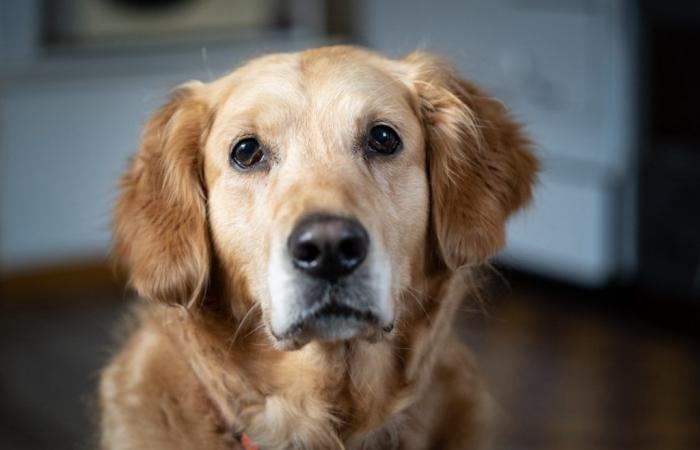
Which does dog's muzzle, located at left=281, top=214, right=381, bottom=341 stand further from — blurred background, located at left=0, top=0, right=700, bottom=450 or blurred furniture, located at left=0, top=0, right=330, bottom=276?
blurred furniture, located at left=0, top=0, right=330, bottom=276

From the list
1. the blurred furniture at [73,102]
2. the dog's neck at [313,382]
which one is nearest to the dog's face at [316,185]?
the dog's neck at [313,382]

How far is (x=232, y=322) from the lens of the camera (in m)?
2.22

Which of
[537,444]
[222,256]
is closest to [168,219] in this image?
[222,256]

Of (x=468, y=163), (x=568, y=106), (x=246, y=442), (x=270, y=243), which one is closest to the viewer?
(x=270, y=243)

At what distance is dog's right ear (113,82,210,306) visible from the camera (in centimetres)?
215

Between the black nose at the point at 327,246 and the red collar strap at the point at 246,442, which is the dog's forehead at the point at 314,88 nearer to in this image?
the black nose at the point at 327,246

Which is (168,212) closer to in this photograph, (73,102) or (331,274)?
(331,274)

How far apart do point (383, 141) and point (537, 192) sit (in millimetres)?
1583

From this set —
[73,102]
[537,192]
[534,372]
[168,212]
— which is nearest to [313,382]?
[168,212]

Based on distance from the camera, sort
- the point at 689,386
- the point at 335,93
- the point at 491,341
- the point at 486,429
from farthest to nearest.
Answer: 1. the point at 491,341
2. the point at 689,386
3. the point at 486,429
4. the point at 335,93

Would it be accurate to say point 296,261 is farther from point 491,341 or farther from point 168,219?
point 491,341

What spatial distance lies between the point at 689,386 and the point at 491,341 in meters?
0.88

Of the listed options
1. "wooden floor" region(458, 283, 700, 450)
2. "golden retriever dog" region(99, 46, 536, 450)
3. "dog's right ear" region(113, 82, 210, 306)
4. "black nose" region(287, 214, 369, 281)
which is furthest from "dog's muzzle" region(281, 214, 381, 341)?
"wooden floor" region(458, 283, 700, 450)

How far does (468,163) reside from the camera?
Result: 2.25m
